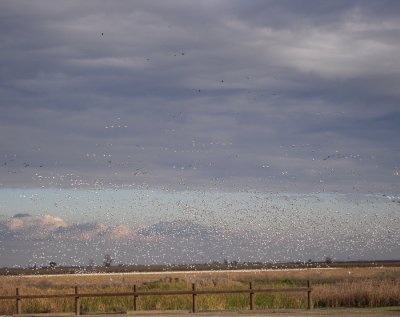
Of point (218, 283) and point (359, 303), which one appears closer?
point (359, 303)

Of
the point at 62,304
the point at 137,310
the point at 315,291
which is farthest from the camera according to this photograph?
the point at 315,291

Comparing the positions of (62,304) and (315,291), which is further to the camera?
(315,291)

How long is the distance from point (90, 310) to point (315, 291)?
38.2 feet

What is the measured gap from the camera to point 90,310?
36156mm

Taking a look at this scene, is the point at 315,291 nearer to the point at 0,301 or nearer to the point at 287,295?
the point at 287,295

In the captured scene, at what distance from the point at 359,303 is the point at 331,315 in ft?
25.2

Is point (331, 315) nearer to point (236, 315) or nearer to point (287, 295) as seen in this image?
point (236, 315)

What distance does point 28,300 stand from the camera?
36344 millimetres

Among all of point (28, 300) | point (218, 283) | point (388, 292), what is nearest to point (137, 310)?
point (28, 300)

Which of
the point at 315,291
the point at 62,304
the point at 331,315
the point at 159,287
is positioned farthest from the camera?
the point at 159,287

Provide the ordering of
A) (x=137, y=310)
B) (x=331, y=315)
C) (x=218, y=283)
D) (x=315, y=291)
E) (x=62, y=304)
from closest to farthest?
1. (x=331, y=315)
2. (x=137, y=310)
3. (x=62, y=304)
4. (x=315, y=291)
5. (x=218, y=283)

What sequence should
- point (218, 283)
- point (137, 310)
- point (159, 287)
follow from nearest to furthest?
1. point (137, 310)
2. point (159, 287)
3. point (218, 283)

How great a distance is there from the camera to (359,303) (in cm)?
3631

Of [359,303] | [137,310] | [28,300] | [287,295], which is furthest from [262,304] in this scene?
[28,300]
